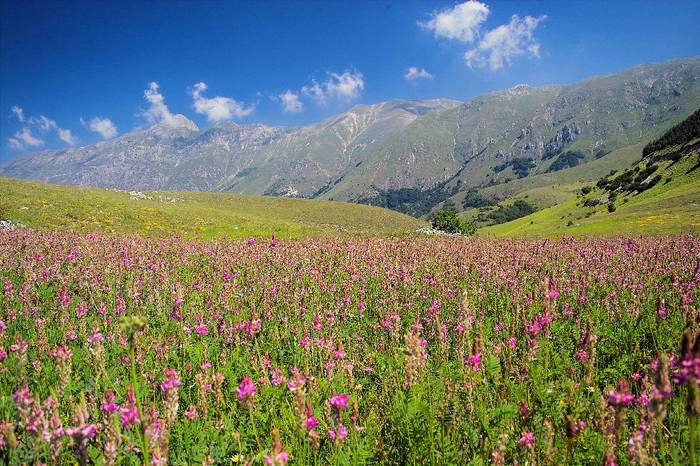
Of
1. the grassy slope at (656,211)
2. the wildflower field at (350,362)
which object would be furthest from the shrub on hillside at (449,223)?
the wildflower field at (350,362)

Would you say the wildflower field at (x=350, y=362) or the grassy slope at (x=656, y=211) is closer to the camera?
the wildflower field at (x=350, y=362)

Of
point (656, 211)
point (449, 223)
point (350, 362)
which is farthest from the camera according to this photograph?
point (449, 223)

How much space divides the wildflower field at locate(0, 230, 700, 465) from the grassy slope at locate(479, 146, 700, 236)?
20500 millimetres

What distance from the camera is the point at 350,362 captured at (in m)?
4.69

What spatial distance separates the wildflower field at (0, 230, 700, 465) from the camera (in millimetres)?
2402

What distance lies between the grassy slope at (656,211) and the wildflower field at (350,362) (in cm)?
2050

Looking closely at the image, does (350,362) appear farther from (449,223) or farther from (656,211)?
(449,223)

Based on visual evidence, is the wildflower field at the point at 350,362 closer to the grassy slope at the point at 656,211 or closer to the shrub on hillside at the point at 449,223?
the grassy slope at the point at 656,211

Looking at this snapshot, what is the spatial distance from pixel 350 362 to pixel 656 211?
47135 mm

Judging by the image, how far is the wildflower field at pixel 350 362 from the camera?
2.40 metres

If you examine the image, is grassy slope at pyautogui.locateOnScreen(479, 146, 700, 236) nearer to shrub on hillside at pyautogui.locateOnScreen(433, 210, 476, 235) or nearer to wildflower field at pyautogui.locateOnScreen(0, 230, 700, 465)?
shrub on hillside at pyautogui.locateOnScreen(433, 210, 476, 235)

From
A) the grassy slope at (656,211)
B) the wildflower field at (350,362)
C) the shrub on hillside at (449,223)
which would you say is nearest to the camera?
the wildflower field at (350,362)

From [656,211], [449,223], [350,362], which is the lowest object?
[656,211]

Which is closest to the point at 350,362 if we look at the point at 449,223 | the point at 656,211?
the point at 656,211
